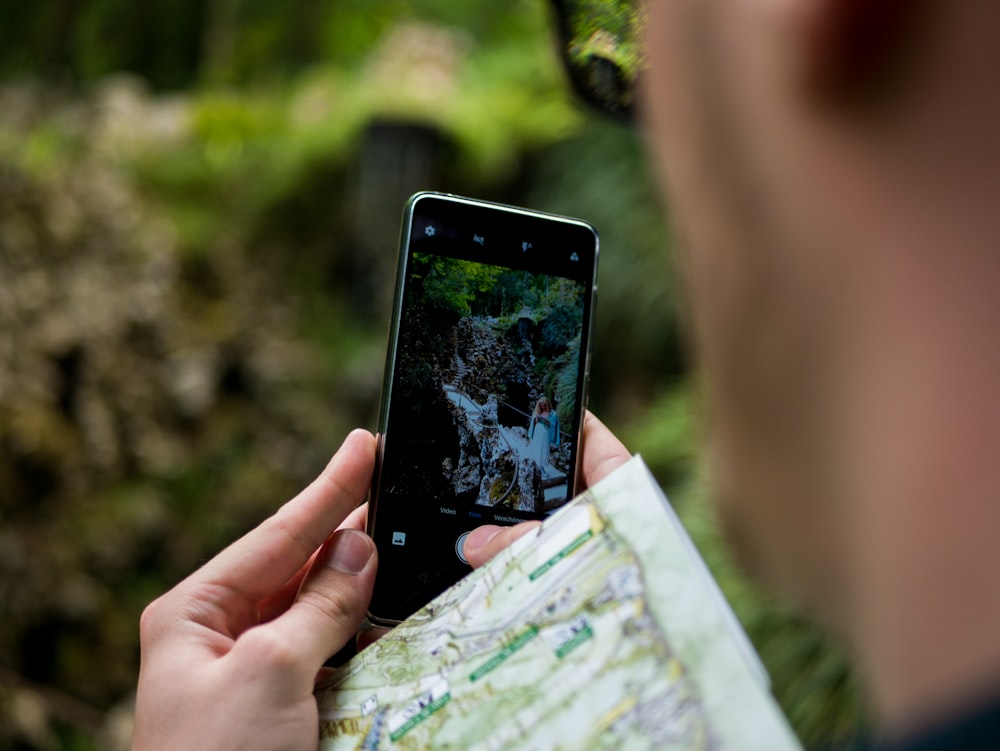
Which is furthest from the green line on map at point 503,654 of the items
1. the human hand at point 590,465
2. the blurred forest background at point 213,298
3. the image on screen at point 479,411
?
the blurred forest background at point 213,298

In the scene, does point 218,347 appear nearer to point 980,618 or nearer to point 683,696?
point 683,696

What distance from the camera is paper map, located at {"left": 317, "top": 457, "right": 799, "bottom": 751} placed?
590 mm

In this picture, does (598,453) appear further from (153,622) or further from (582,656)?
(153,622)

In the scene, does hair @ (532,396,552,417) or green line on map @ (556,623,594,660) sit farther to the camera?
hair @ (532,396,552,417)

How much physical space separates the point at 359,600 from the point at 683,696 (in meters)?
0.33

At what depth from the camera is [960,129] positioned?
12.7 inches

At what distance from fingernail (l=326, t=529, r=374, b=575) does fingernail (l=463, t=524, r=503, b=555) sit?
86mm

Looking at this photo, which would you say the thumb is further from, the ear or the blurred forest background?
the blurred forest background

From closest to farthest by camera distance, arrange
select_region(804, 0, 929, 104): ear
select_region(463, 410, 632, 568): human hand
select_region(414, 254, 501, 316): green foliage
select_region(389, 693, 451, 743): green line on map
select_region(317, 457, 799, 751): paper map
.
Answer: select_region(804, 0, 929, 104): ear, select_region(317, 457, 799, 751): paper map, select_region(389, 693, 451, 743): green line on map, select_region(463, 410, 632, 568): human hand, select_region(414, 254, 501, 316): green foliage

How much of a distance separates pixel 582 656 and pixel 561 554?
74 mm

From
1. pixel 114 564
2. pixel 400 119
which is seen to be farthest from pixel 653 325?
pixel 114 564

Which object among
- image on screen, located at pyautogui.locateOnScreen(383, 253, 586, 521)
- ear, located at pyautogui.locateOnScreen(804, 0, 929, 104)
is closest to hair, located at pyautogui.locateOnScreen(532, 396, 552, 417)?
image on screen, located at pyautogui.locateOnScreen(383, 253, 586, 521)

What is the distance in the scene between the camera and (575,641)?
652 millimetres

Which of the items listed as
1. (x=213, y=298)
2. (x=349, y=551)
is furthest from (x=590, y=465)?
(x=213, y=298)
